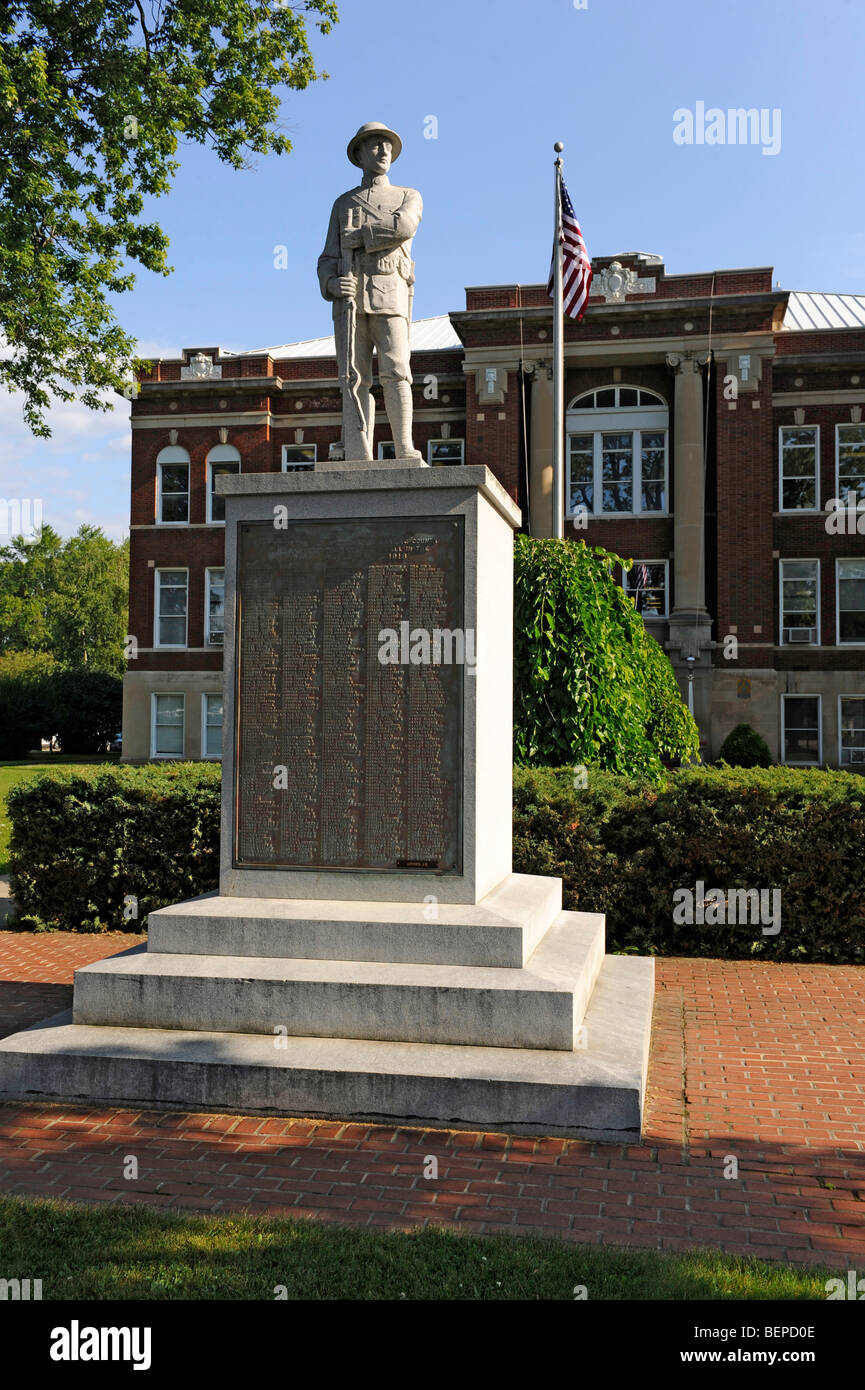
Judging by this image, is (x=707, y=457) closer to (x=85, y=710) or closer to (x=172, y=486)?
(x=172, y=486)

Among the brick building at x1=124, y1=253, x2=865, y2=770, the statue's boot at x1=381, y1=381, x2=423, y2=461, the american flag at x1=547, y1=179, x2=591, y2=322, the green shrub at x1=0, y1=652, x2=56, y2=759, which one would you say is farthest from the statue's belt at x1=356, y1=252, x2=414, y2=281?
the green shrub at x1=0, y1=652, x2=56, y2=759

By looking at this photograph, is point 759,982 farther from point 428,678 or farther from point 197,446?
point 197,446

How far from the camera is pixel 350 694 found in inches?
259

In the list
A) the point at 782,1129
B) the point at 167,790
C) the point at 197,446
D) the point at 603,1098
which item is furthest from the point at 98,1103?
the point at 197,446

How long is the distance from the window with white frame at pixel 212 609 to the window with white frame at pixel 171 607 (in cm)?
71

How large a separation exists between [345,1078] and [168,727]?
3067 cm

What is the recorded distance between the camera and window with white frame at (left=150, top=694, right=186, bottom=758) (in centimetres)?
3484

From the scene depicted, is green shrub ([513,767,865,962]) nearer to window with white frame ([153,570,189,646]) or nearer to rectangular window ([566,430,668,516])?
rectangular window ([566,430,668,516])

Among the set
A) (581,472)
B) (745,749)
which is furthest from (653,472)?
(745,749)

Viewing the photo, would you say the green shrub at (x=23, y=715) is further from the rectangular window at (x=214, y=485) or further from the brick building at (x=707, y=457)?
the brick building at (x=707, y=457)

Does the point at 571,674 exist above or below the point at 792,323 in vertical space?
below

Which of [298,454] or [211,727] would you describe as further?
[298,454]

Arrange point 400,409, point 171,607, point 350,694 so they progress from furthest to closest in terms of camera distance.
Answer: point 171,607 < point 400,409 < point 350,694

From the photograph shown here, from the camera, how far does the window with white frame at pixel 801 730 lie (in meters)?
30.7
